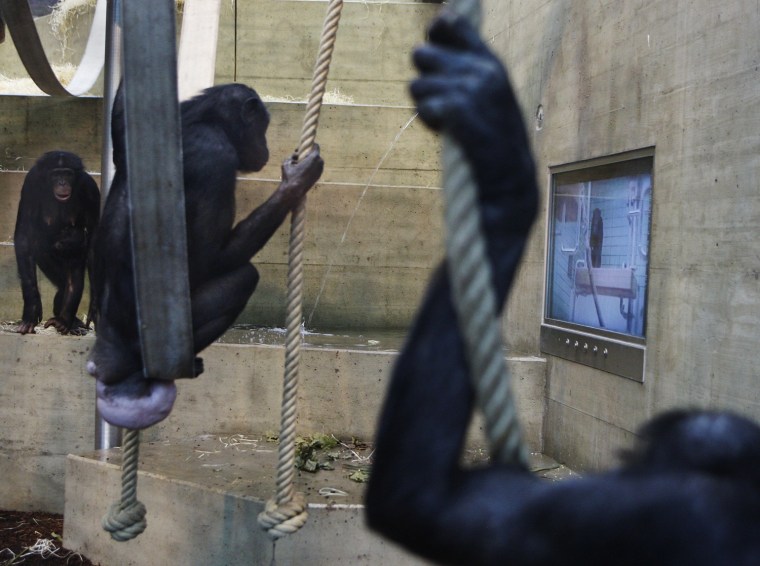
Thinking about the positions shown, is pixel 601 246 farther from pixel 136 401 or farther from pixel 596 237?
pixel 136 401

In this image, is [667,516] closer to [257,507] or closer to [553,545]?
[553,545]

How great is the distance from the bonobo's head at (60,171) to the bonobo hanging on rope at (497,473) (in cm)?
423

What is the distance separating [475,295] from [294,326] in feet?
4.42

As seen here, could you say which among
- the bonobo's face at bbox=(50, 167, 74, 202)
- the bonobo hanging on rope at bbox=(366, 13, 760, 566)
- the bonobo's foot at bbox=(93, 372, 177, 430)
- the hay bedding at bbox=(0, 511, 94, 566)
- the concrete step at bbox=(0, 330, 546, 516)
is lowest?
the hay bedding at bbox=(0, 511, 94, 566)

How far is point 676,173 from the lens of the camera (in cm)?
294

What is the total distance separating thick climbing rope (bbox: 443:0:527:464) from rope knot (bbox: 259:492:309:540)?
4.76 feet

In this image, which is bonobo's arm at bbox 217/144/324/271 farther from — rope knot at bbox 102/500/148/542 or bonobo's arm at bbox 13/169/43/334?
bonobo's arm at bbox 13/169/43/334

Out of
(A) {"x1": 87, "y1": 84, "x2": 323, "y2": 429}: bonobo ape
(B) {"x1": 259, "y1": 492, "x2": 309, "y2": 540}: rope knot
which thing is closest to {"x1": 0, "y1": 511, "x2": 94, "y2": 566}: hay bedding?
(B) {"x1": 259, "y1": 492, "x2": 309, "y2": 540}: rope knot

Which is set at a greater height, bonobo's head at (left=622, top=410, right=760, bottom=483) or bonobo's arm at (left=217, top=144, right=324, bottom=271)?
bonobo's arm at (left=217, top=144, right=324, bottom=271)

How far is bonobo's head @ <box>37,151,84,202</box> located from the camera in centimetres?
462

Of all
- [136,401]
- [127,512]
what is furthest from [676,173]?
[127,512]

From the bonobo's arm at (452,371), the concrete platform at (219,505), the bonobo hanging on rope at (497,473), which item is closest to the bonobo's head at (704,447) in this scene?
the bonobo hanging on rope at (497,473)

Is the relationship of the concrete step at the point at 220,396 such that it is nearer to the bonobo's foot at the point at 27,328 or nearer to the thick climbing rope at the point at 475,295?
the bonobo's foot at the point at 27,328

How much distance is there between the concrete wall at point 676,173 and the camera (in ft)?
8.40
